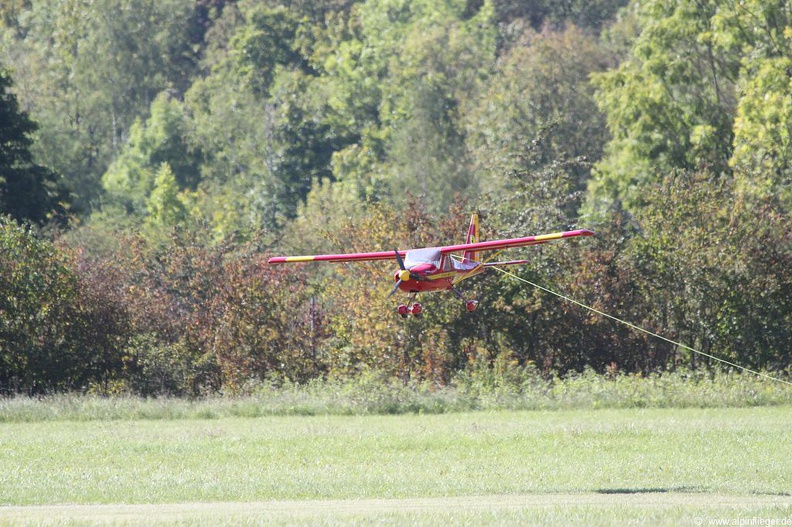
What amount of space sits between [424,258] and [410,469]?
5.44m

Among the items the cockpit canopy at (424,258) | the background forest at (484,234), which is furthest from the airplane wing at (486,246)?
the background forest at (484,234)

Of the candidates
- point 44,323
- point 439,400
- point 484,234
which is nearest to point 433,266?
point 439,400

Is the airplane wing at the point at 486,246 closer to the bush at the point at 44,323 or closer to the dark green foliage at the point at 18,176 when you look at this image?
the bush at the point at 44,323

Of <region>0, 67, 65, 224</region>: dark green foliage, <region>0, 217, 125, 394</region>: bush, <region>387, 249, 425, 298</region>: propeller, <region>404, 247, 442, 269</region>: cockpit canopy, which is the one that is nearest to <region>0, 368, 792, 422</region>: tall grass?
<region>0, 217, 125, 394</region>: bush

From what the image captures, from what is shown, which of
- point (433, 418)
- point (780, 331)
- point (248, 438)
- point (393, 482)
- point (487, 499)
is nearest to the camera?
point (487, 499)

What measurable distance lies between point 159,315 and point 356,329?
26.8 ft

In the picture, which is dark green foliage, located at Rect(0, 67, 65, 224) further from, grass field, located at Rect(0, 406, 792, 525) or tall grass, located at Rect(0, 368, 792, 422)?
grass field, located at Rect(0, 406, 792, 525)

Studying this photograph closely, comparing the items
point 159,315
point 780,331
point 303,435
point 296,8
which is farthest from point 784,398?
point 296,8

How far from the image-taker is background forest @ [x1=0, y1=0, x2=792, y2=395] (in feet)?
136

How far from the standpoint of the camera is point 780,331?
41.5 metres

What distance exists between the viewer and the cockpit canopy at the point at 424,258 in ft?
67.8

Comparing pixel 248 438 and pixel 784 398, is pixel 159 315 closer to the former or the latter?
pixel 248 438

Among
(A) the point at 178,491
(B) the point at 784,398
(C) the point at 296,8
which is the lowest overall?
(B) the point at 784,398

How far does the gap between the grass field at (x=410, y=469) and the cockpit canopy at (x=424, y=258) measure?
3967 mm
